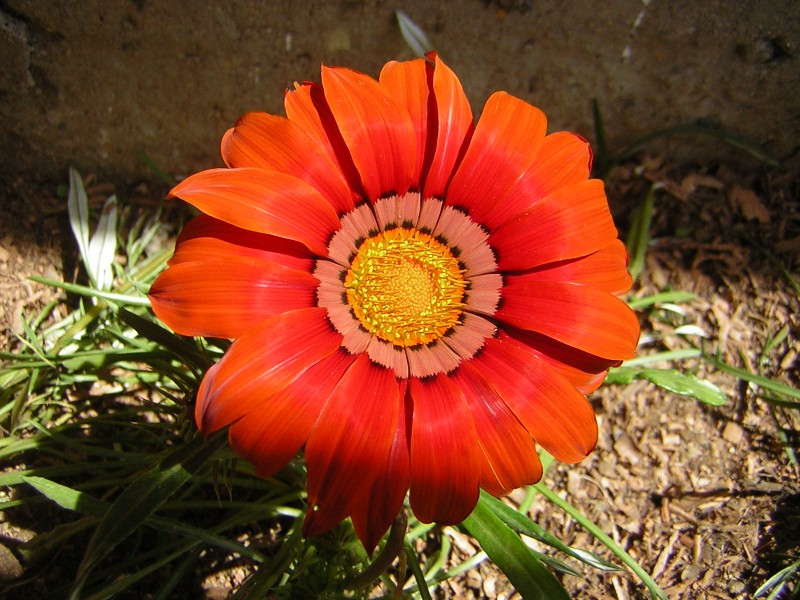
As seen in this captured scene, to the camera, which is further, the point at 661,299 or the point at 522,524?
the point at 661,299

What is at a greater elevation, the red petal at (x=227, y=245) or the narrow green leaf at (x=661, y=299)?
the red petal at (x=227, y=245)

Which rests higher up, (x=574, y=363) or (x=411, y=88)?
(x=411, y=88)

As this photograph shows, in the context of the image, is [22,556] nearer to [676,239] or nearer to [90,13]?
[90,13]

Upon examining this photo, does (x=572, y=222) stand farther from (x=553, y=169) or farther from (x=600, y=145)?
(x=600, y=145)

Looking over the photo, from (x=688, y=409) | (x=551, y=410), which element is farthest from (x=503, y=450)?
(x=688, y=409)

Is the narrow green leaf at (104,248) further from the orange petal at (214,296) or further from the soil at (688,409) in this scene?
the orange petal at (214,296)

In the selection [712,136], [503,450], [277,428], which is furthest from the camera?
[712,136]

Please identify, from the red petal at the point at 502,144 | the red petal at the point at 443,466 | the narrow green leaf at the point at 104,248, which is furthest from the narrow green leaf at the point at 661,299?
the narrow green leaf at the point at 104,248
